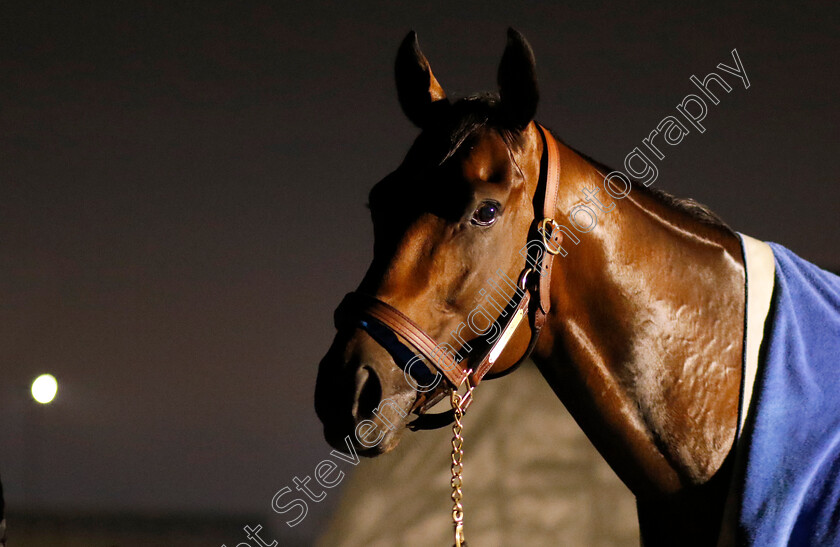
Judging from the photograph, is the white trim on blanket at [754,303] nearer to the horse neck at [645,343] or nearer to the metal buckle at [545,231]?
the horse neck at [645,343]

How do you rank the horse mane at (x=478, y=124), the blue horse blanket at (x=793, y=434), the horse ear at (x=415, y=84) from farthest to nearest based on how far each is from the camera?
the horse ear at (x=415, y=84), the horse mane at (x=478, y=124), the blue horse blanket at (x=793, y=434)

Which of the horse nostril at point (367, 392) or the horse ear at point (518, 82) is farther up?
the horse ear at point (518, 82)

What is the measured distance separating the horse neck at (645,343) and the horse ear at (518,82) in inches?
3.4

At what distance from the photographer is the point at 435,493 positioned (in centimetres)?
198

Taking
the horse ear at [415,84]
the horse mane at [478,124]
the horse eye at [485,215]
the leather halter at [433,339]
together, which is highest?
the horse ear at [415,84]

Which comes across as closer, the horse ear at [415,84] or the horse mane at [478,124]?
the horse mane at [478,124]

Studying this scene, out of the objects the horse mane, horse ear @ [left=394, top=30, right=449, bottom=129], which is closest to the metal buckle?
the horse mane

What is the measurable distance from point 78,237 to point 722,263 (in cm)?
230

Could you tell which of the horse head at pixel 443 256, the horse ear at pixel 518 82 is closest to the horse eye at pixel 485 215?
the horse head at pixel 443 256

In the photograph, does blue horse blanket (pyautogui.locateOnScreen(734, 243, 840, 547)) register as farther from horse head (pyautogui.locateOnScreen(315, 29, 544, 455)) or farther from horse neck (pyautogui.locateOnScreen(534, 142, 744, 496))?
horse head (pyautogui.locateOnScreen(315, 29, 544, 455))

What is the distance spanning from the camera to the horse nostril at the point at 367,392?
74cm

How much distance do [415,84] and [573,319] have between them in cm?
41

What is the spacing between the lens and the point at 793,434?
0.75m

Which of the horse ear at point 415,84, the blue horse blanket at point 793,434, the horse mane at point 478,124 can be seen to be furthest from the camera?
the horse ear at point 415,84
